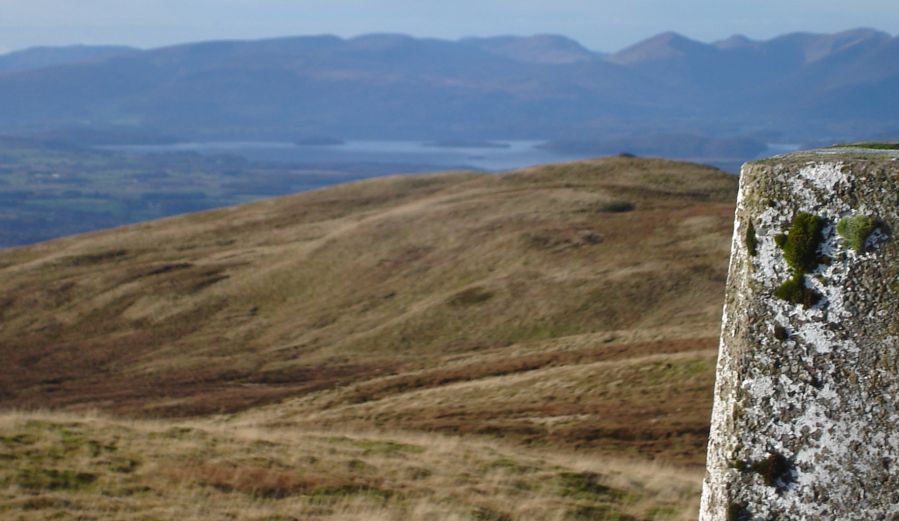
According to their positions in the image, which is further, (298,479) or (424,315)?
(424,315)

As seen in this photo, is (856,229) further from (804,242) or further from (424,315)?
(424,315)

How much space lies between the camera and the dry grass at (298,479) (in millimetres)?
18984

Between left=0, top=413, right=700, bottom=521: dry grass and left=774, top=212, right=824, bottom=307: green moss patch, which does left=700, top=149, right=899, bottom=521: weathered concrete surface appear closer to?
left=774, top=212, right=824, bottom=307: green moss patch

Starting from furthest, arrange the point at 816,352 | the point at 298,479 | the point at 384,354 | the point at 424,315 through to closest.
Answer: the point at 424,315
the point at 384,354
the point at 298,479
the point at 816,352

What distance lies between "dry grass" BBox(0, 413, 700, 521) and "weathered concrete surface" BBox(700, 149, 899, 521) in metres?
11.5

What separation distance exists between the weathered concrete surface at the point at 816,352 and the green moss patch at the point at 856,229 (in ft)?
0.04

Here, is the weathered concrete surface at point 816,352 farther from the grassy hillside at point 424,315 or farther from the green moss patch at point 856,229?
the grassy hillside at point 424,315

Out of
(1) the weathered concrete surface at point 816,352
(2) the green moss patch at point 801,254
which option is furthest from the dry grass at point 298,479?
(2) the green moss patch at point 801,254

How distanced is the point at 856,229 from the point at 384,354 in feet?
153

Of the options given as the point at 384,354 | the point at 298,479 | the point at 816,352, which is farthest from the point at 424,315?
the point at 816,352

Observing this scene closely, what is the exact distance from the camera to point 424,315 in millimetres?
57594

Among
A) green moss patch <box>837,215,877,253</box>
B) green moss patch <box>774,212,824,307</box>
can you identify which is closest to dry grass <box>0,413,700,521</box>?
green moss patch <box>774,212,824,307</box>

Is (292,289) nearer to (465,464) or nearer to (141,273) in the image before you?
(141,273)

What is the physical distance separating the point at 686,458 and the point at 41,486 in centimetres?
1529
